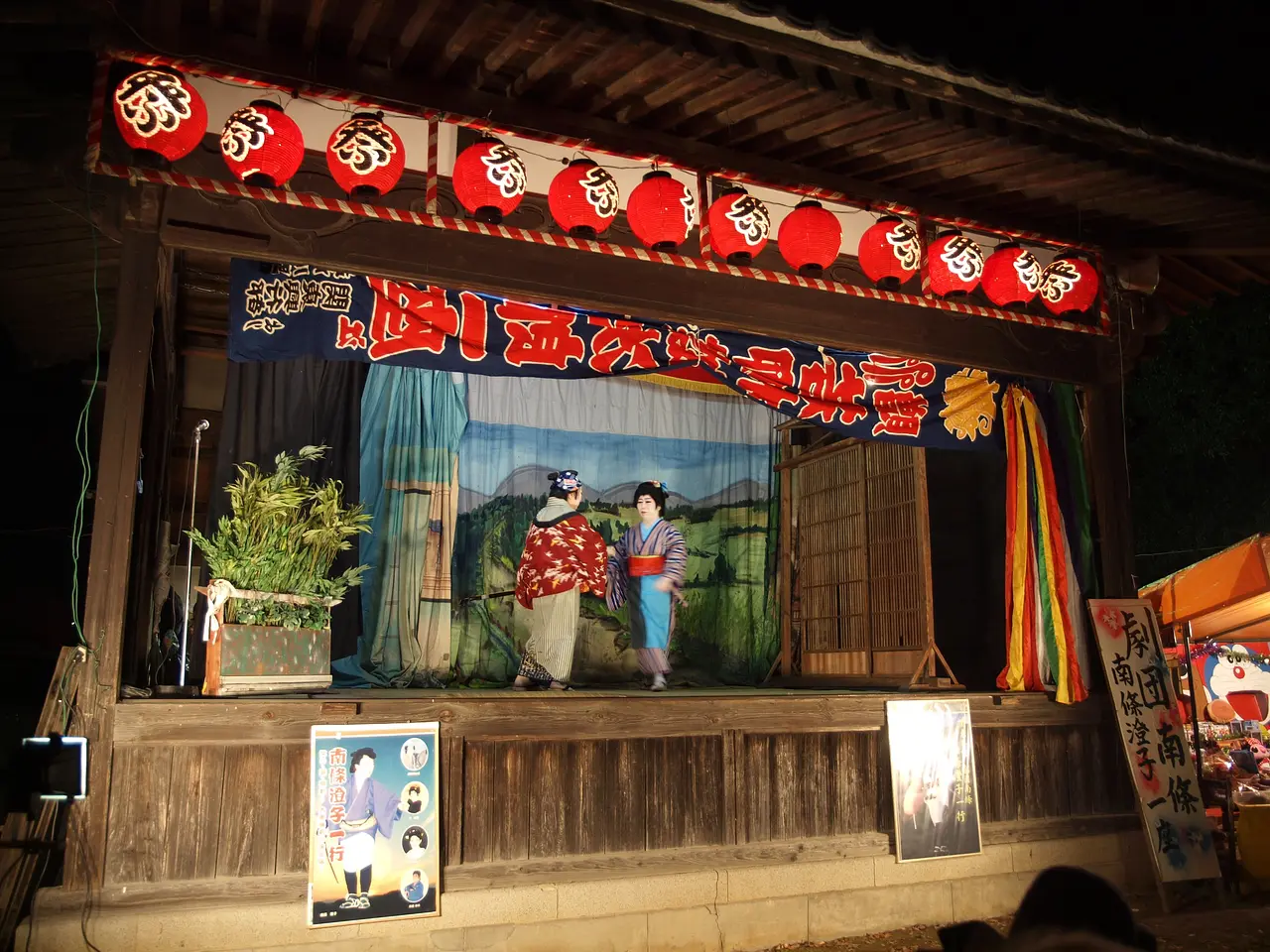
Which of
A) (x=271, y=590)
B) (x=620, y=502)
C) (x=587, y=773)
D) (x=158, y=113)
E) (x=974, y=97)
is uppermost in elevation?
(x=974, y=97)

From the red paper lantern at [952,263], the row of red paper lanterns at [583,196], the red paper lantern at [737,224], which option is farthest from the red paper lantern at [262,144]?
the red paper lantern at [952,263]

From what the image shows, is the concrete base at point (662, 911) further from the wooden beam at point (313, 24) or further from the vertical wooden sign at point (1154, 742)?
the wooden beam at point (313, 24)

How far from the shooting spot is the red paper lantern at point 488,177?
→ 5680 mm

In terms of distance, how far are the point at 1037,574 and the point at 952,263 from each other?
2.51 meters

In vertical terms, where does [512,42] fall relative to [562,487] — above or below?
above

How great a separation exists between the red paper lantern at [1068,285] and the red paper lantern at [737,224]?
8.13 ft

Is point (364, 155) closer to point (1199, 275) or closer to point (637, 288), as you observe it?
point (637, 288)

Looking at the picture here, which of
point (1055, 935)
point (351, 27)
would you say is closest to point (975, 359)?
point (351, 27)

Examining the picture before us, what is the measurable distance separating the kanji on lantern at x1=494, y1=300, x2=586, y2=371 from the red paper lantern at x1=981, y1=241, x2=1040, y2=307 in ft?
9.84

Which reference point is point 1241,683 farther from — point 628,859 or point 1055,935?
point 1055,935

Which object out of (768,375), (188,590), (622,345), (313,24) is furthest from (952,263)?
(188,590)

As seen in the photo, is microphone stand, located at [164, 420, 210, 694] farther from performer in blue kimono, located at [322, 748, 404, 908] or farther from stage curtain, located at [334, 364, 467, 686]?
stage curtain, located at [334, 364, 467, 686]

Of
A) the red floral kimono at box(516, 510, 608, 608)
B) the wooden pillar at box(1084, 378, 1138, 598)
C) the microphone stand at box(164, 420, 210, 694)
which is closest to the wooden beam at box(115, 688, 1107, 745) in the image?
the microphone stand at box(164, 420, 210, 694)

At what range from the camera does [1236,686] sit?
29.6 feet
